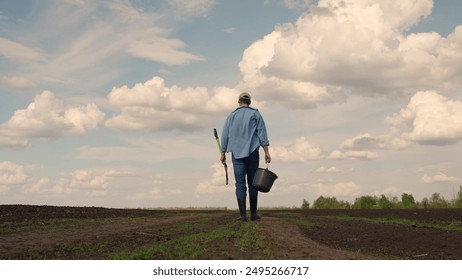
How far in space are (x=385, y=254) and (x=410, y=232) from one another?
353 cm

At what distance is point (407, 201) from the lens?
92.3ft

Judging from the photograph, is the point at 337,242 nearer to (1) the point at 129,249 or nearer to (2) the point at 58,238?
(1) the point at 129,249

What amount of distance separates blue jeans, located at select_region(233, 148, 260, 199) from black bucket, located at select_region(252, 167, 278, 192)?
0.56 meters

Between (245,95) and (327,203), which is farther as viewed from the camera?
(327,203)

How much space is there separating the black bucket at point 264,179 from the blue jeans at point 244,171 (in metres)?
0.56

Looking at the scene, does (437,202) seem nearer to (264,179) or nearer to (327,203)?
(327,203)

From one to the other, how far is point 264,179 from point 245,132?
50.4 inches

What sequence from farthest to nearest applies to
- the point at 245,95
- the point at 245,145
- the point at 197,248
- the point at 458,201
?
1. the point at 458,201
2. the point at 245,95
3. the point at 245,145
4. the point at 197,248

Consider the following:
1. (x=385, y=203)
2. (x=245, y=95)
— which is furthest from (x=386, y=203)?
(x=245, y=95)

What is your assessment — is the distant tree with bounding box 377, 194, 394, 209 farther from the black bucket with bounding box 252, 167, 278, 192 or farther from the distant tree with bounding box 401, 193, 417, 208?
the black bucket with bounding box 252, 167, 278, 192

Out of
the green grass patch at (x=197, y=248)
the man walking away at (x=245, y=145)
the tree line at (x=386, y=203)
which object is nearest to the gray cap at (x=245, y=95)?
the man walking away at (x=245, y=145)

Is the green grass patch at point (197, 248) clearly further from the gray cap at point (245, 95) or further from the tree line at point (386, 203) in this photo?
the tree line at point (386, 203)

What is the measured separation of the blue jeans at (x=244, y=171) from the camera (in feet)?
37.9

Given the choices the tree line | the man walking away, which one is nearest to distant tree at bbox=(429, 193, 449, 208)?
the tree line
